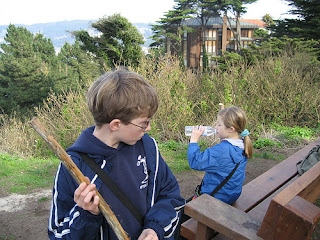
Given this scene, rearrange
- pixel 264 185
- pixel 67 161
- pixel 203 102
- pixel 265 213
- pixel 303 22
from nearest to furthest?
pixel 67 161 < pixel 265 213 < pixel 264 185 < pixel 203 102 < pixel 303 22

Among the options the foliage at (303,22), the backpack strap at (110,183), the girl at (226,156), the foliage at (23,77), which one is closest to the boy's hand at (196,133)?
the girl at (226,156)

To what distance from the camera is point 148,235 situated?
1.35m

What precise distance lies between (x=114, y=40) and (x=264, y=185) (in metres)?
22.4

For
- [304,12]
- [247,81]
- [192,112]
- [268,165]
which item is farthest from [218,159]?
[304,12]

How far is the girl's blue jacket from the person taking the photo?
7.82 ft

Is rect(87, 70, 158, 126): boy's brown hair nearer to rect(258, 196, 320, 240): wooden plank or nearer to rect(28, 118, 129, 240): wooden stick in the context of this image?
rect(28, 118, 129, 240): wooden stick

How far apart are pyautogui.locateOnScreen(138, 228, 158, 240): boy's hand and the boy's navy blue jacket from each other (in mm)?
25

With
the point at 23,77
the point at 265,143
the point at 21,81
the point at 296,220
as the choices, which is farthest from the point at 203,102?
the point at 21,81

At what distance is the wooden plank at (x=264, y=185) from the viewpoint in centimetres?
251

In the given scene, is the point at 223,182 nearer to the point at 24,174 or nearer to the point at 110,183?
the point at 110,183

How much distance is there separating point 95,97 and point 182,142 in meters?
5.21

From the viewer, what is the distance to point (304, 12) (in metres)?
20.7

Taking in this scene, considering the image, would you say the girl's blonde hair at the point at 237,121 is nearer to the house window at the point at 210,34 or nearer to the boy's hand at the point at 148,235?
the boy's hand at the point at 148,235

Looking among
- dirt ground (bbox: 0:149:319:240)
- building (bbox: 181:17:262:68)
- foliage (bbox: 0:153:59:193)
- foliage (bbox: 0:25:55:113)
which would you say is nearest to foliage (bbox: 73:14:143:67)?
foliage (bbox: 0:25:55:113)
